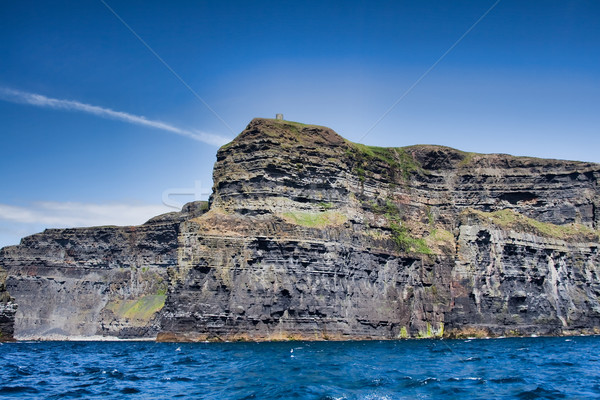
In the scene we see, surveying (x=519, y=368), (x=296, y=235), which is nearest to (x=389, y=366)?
(x=519, y=368)

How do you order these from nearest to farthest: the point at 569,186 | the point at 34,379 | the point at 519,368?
the point at 34,379 → the point at 519,368 → the point at 569,186

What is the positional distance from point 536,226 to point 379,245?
29.1 metres

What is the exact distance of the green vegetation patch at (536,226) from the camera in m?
96.8

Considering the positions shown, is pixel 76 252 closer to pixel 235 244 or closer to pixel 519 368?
pixel 235 244

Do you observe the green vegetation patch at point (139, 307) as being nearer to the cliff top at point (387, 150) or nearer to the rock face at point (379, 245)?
the rock face at point (379, 245)

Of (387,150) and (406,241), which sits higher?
(387,150)

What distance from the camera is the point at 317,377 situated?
3731 cm

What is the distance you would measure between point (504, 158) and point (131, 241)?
95.9 metres

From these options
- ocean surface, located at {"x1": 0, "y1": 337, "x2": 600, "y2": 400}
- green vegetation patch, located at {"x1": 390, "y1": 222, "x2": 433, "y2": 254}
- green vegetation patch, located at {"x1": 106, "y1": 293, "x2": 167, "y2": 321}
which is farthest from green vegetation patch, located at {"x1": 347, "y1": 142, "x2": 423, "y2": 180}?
green vegetation patch, located at {"x1": 106, "y1": 293, "x2": 167, "y2": 321}

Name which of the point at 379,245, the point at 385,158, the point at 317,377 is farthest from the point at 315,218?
the point at 317,377

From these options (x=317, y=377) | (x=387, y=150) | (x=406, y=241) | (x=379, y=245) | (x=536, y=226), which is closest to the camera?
(x=317, y=377)

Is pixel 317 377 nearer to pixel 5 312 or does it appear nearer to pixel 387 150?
pixel 5 312

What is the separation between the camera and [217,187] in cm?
9156

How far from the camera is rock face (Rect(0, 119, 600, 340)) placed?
78.3 meters
